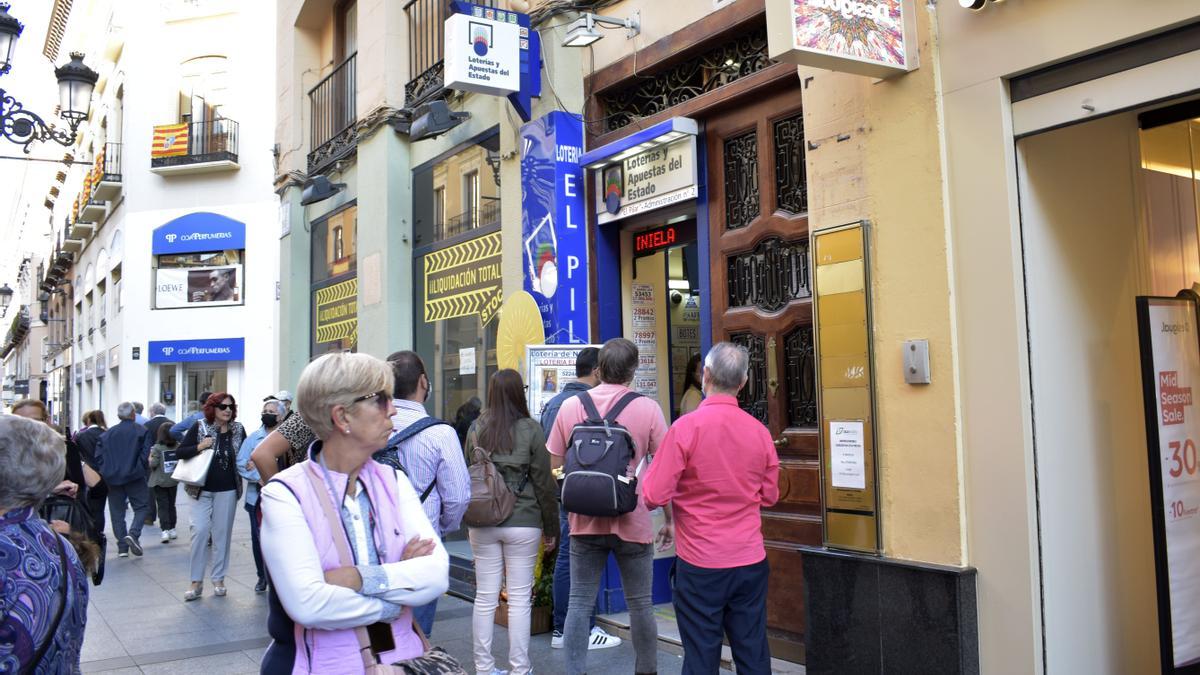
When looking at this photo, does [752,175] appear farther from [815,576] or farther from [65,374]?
[65,374]

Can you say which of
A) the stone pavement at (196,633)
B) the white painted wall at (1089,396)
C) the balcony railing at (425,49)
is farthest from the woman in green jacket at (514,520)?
the balcony railing at (425,49)

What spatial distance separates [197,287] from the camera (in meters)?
26.5

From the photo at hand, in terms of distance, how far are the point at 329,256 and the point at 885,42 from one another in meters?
10.5

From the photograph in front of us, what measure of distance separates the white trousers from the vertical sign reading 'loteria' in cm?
308

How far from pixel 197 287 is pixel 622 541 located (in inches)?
955

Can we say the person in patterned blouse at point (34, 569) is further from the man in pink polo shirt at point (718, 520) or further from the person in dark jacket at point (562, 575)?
the person in dark jacket at point (562, 575)

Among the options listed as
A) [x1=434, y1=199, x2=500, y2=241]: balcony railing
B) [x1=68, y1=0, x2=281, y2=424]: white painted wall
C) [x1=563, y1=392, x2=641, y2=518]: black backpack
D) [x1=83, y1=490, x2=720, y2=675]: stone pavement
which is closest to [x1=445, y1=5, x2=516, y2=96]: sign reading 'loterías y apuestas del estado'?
[x1=434, y1=199, x2=500, y2=241]: balcony railing

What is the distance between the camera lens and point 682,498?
14.4 feet

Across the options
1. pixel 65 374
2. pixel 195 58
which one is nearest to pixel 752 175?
pixel 195 58

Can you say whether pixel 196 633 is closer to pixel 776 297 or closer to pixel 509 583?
Result: pixel 509 583

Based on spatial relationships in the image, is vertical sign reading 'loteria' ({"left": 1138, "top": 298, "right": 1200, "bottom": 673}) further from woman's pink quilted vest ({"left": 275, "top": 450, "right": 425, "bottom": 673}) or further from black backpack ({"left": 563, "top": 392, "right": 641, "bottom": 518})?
woman's pink quilted vest ({"left": 275, "top": 450, "right": 425, "bottom": 673})

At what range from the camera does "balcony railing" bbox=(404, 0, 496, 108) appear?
1045 cm

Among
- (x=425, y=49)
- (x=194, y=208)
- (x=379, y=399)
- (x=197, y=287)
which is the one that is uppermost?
(x=194, y=208)

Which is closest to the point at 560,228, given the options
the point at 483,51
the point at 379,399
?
the point at 483,51
